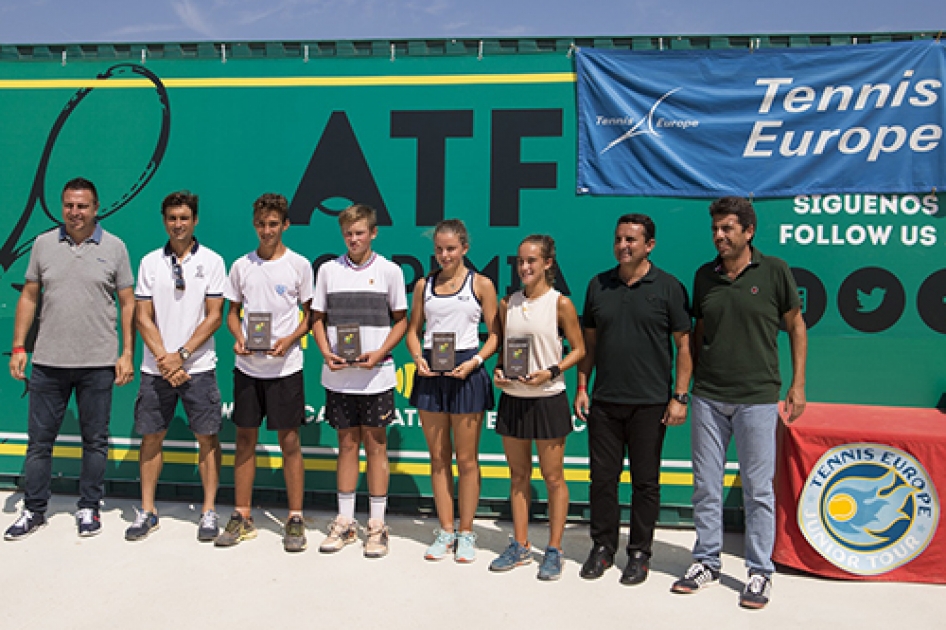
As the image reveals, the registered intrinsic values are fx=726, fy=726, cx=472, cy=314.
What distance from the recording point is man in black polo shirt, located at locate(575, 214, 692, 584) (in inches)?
143

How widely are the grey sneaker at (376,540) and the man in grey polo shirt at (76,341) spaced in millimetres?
1678

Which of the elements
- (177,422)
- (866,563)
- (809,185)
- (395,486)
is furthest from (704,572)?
(177,422)

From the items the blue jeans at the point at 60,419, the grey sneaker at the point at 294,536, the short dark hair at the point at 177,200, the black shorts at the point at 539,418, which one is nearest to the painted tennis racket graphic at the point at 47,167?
the short dark hair at the point at 177,200

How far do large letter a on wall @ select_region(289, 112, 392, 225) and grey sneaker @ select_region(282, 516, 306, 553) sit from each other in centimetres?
194

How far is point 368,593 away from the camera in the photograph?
3.61m

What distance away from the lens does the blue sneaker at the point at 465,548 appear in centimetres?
396

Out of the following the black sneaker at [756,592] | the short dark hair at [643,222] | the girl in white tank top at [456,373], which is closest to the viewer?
the black sneaker at [756,592]

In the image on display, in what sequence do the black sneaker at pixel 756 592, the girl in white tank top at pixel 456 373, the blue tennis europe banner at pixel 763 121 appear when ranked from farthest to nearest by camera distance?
the blue tennis europe banner at pixel 763 121
the girl in white tank top at pixel 456 373
the black sneaker at pixel 756 592

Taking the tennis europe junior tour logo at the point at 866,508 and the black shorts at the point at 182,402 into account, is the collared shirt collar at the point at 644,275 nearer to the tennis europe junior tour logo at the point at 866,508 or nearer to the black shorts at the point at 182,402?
the tennis europe junior tour logo at the point at 866,508

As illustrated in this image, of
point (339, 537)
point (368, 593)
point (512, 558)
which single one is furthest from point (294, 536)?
point (512, 558)

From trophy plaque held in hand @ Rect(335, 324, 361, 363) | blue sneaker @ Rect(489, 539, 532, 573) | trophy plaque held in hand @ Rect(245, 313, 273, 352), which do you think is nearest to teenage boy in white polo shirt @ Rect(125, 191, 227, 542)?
trophy plaque held in hand @ Rect(245, 313, 273, 352)

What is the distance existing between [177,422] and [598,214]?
3.18 metres

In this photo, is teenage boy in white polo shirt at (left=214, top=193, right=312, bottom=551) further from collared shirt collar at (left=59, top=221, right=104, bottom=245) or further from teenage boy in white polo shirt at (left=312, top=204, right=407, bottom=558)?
collared shirt collar at (left=59, top=221, right=104, bottom=245)

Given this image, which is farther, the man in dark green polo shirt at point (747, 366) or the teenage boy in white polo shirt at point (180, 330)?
the teenage boy in white polo shirt at point (180, 330)
